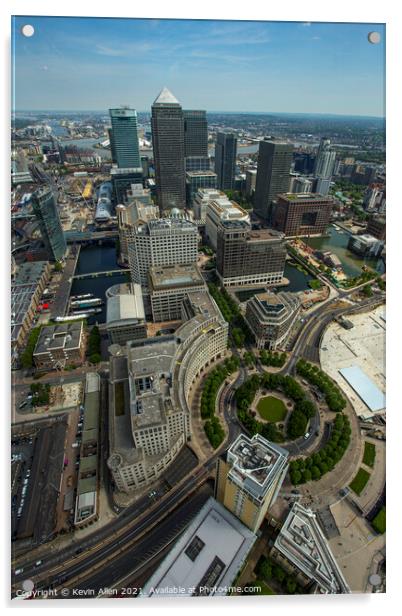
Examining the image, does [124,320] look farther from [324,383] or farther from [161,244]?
[324,383]

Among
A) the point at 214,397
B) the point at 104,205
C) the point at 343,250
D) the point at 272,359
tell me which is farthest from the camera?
the point at 104,205

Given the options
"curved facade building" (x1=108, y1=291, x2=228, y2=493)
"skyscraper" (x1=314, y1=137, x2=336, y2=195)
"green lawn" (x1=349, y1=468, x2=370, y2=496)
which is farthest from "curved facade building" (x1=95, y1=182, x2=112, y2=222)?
"green lawn" (x1=349, y1=468, x2=370, y2=496)

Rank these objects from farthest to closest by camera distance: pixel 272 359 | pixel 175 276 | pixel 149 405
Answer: pixel 175 276, pixel 272 359, pixel 149 405

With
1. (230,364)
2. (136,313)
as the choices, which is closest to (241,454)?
(230,364)

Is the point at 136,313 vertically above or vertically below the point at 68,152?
below

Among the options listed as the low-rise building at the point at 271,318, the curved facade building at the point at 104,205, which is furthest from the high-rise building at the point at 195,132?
the low-rise building at the point at 271,318

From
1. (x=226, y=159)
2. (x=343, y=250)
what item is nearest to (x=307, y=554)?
(x=343, y=250)

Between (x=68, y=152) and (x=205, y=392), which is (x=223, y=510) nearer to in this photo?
(x=205, y=392)
